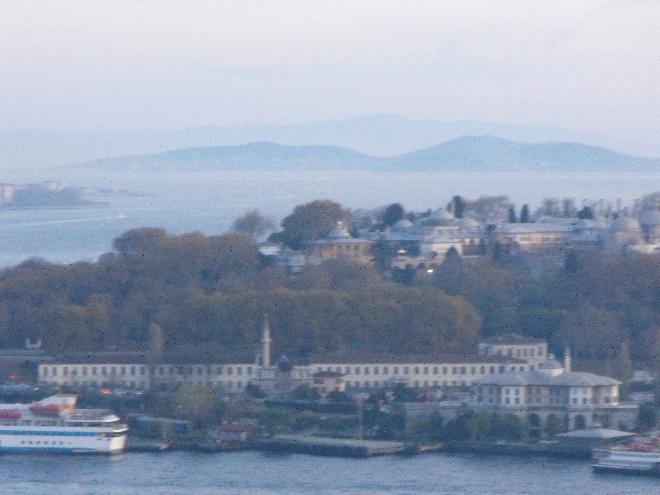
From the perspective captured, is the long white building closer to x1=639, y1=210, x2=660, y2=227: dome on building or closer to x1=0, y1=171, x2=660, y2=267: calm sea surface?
x1=639, y1=210, x2=660, y2=227: dome on building

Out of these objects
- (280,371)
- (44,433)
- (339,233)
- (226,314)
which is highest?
(339,233)

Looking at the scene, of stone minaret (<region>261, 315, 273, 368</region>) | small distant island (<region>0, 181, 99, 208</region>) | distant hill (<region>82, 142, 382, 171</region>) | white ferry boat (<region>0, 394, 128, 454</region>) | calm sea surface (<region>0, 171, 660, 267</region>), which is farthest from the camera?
distant hill (<region>82, 142, 382, 171</region>)

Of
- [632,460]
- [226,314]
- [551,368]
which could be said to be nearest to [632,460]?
[632,460]

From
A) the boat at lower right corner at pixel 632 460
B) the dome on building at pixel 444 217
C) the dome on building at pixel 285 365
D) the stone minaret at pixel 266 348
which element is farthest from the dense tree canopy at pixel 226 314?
the dome on building at pixel 444 217

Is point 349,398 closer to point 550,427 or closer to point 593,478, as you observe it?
point 550,427

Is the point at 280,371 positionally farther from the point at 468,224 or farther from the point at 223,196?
the point at 223,196

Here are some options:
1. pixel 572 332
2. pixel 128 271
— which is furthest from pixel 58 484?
pixel 128 271

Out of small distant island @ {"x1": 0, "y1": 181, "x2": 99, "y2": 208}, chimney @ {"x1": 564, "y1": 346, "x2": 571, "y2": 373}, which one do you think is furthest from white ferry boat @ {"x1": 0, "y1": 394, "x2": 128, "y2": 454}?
small distant island @ {"x1": 0, "y1": 181, "x2": 99, "y2": 208}
